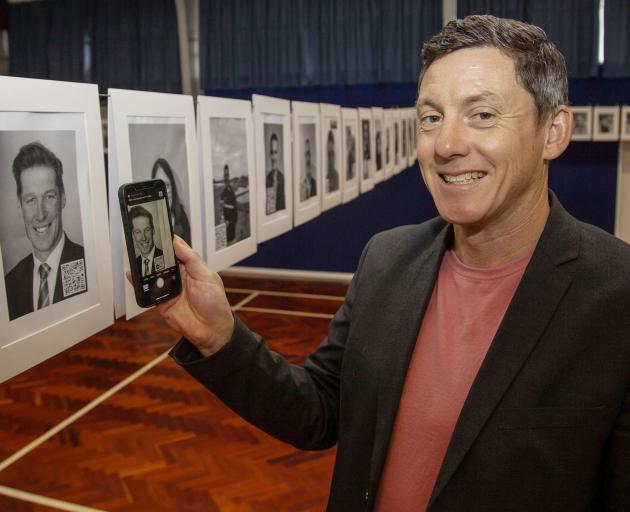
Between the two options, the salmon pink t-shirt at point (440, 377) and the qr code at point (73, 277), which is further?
the qr code at point (73, 277)

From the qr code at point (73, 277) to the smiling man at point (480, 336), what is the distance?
312 millimetres

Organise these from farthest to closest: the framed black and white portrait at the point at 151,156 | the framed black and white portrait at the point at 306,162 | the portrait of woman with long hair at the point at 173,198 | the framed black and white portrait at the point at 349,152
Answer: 1. the framed black and white portrait at the point at 349,152
2. the framed black and white portrait at the point at 306,162
3. the portrait of woman with long hair at the point at 173,198
4. the framed black and white portrait at the point at 151,156

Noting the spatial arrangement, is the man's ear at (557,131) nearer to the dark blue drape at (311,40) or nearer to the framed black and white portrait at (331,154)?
the framed black and white portrait at (331,154)

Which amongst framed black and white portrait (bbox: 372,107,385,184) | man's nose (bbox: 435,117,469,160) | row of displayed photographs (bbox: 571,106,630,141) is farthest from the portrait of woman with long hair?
row of displayed photographs (bbox: 571,106,630,141)

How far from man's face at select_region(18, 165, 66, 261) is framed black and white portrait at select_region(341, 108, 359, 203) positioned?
9.30ft

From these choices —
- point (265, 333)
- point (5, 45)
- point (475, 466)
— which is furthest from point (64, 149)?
point (5, 45)

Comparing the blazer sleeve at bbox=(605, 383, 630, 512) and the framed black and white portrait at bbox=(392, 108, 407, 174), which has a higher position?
the framed black and white portrait at bbox=(392, 108, 407, 174)

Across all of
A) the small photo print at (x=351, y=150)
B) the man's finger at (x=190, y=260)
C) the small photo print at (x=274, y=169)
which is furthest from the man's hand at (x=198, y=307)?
the small photo print at (x=351, y=150)

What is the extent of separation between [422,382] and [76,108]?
98 centimetres

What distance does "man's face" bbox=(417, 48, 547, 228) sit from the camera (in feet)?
3.84

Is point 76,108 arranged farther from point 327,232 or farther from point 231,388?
point 327,232

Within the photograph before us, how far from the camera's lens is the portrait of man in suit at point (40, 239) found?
1298mm

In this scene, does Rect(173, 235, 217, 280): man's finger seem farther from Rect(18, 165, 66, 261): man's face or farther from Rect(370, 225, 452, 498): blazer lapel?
Rect(370, 225, 452, 498): blazer lapel

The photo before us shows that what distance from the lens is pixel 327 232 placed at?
9375 millimetres
